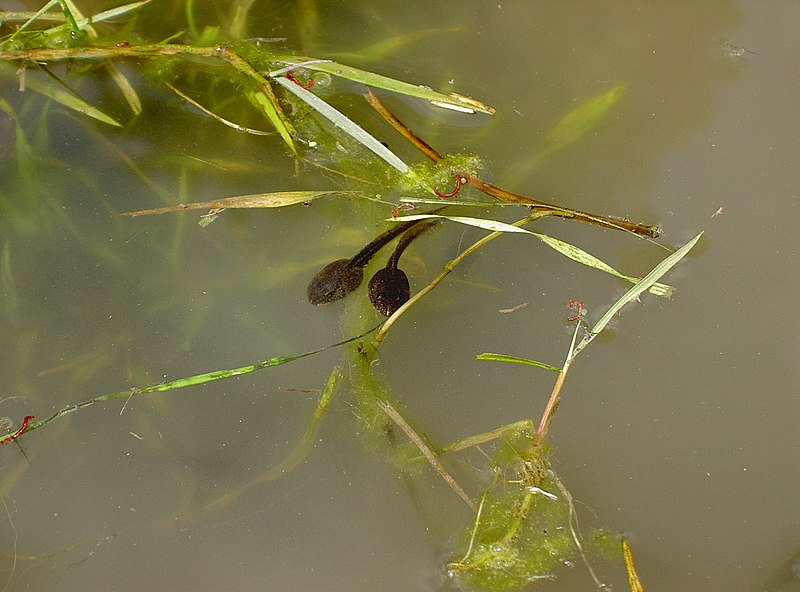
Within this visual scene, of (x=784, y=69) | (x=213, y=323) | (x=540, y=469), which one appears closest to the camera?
(x=540, y=469)

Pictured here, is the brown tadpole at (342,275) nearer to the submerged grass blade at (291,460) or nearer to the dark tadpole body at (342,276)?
the dark tadpole body at (342,276)

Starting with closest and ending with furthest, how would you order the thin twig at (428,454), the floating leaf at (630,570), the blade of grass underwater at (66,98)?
the floating leaf at (630,570)
the thin twig at (428,454)
the blade of grass underwater at (66,98)

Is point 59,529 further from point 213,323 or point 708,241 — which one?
point 708,241

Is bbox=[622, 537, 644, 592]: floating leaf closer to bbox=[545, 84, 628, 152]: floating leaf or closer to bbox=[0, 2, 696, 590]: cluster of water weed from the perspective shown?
bbox=[0, 2, 696, 590]: cluster of water weed

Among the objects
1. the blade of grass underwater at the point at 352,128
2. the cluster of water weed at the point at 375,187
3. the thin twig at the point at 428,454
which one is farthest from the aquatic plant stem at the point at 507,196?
the thin twig at the point at 428,454

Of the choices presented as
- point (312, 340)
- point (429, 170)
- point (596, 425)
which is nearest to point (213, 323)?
point (312, 340)
